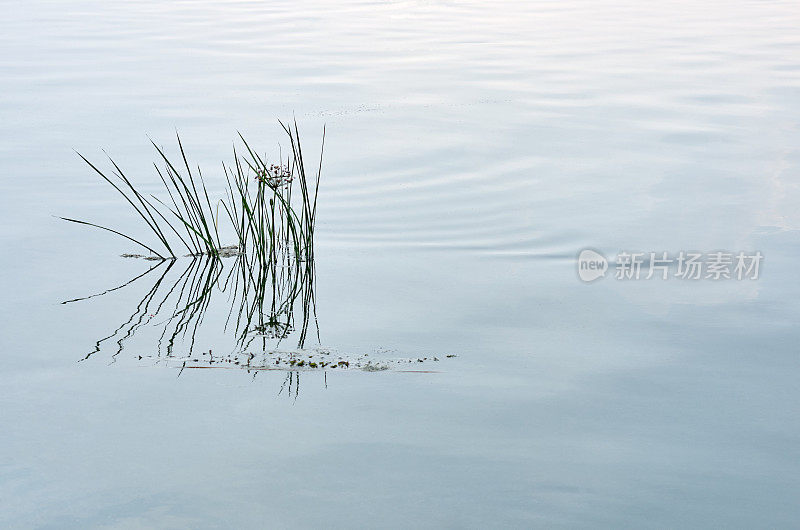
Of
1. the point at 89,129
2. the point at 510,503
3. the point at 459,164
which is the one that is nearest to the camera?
the point at 510,503

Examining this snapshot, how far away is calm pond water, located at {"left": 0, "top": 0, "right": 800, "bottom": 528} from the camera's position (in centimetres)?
326

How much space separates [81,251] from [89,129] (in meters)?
2.88

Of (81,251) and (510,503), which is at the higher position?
(81,251)

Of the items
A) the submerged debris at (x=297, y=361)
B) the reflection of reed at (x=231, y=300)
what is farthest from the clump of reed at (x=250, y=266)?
the submerged debris at (x=297, y=361)

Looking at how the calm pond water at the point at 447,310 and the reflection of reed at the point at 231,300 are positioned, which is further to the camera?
the reflection of reed at the point at 231,300

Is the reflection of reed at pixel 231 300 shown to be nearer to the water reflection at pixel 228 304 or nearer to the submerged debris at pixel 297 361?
the water reflection at pixel 228 304

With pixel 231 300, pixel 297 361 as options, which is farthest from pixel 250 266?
pixel 297 361

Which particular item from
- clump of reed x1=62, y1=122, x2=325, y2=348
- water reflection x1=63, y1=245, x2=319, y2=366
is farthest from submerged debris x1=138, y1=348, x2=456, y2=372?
clump of reed x1=62, y1=122, x2=325, y2=348

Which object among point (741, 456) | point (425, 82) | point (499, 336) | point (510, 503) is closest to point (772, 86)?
point (425, 82)

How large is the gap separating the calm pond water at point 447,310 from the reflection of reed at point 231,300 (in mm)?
109

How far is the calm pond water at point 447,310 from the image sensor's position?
326cm

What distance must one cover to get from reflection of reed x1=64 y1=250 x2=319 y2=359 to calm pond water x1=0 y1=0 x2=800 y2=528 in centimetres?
11

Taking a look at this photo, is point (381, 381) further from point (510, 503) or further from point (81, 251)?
point (81, 251)

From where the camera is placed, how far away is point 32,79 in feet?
Result: 33.2
